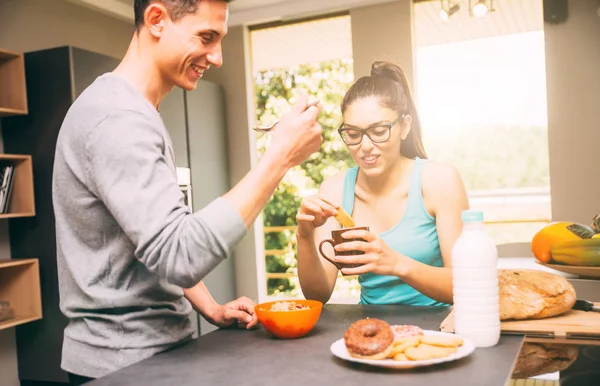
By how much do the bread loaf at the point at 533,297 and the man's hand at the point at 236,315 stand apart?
0.55 m

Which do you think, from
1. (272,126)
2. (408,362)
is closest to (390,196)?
(272,126)

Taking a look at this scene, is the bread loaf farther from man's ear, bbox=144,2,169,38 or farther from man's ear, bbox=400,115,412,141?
man's ear, bbox=144,2,169,38

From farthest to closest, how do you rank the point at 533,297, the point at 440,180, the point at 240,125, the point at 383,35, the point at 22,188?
the point at 240,125, the point at 383,35, the point at 22,188, the point at 440,180, the point at 533,297

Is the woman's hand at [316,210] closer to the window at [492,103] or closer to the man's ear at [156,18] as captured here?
the man's ear at [156,18]

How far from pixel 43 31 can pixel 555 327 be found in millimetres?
3753

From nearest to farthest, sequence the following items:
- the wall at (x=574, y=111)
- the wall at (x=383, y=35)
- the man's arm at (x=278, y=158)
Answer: the man's arm at (x=278, y=158), the wall at (x=574, y=111), the wall at (x=383, y=35)

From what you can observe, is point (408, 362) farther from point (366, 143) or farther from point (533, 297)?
point (366, 143)

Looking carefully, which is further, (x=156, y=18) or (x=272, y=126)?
(x=272, y=126)

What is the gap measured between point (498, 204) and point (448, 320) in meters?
6.39

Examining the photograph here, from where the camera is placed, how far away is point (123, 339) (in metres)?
1.03

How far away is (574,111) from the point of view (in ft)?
13.2

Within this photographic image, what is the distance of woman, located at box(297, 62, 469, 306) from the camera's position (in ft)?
5.09

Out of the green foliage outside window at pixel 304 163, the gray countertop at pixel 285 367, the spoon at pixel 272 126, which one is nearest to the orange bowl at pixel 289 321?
the gray countertop at pixel 285 367

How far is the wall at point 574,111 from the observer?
3.98m
